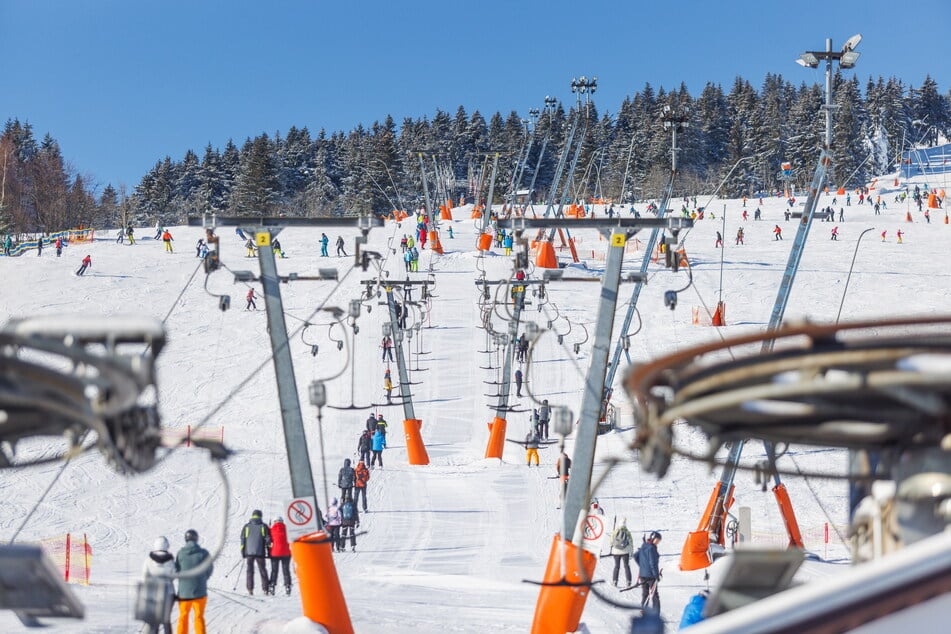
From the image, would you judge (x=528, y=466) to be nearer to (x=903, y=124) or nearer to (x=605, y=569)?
(x=605, y=569)

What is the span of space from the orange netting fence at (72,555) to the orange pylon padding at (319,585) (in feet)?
13.6

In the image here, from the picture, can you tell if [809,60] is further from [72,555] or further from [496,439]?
[72,555]

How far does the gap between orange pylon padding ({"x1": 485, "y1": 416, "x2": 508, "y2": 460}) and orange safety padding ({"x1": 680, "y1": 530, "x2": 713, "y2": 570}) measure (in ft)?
25.4

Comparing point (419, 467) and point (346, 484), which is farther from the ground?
point (346, 484)

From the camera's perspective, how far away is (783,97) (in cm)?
13725

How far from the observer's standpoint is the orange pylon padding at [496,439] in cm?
2341

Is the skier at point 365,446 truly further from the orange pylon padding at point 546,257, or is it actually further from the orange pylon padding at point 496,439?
the orange pylon padding at point 546,257

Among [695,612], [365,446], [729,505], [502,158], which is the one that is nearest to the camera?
[695,612]

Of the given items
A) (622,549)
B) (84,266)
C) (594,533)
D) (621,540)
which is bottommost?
(622,549)

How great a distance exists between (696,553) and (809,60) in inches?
375

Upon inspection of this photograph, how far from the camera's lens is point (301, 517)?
11680 mm

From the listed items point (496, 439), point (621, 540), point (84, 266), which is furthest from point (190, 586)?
point (84, 266)

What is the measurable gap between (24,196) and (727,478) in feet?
305

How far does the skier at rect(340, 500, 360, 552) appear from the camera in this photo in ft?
56.3
